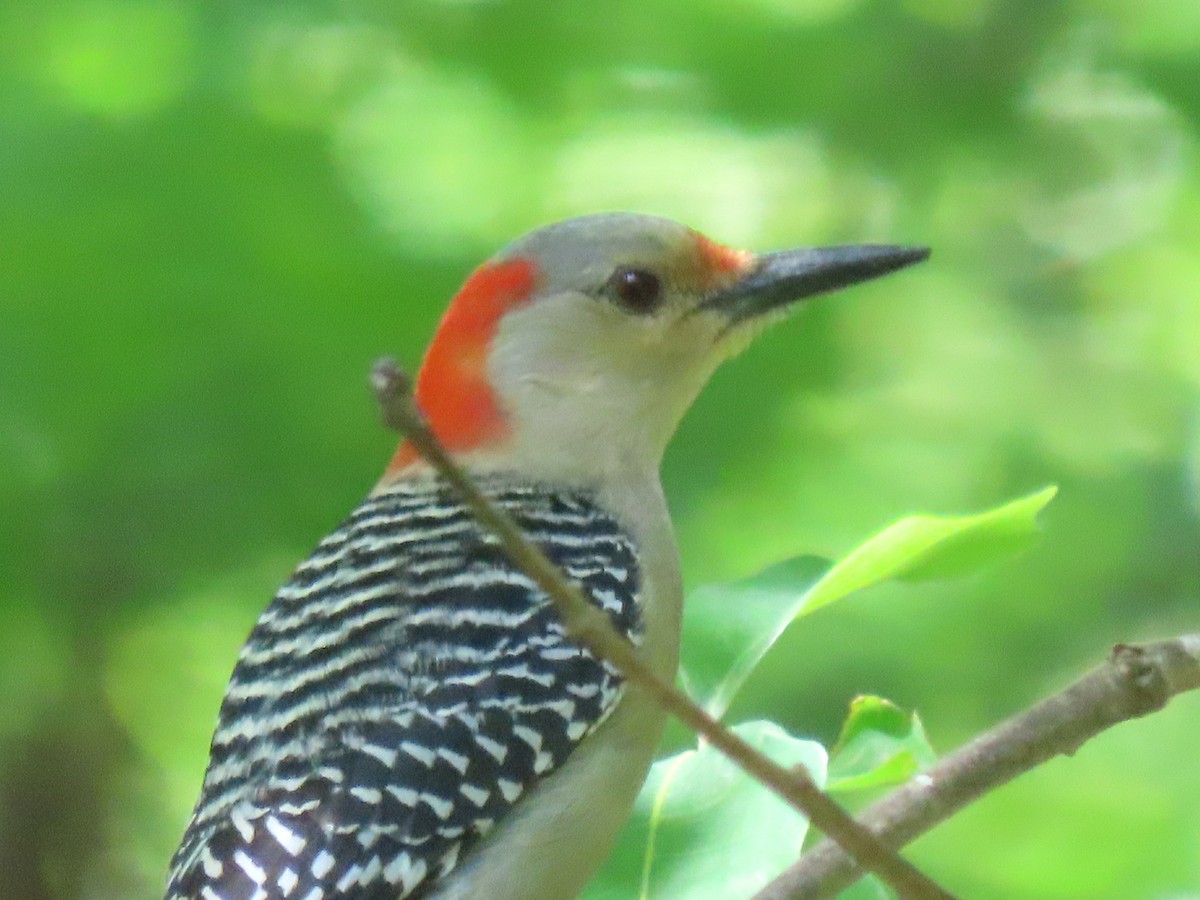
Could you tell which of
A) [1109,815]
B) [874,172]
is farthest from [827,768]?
[874,172]

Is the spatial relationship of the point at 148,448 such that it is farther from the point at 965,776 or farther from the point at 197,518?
the point at 965,776

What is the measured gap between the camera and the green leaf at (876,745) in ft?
8.81

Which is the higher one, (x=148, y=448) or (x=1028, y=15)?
(x=1028, y=15)

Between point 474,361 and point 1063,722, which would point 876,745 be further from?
point 474,361

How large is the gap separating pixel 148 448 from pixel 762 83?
2.06 metres

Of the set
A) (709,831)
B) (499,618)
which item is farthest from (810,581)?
(499,618)

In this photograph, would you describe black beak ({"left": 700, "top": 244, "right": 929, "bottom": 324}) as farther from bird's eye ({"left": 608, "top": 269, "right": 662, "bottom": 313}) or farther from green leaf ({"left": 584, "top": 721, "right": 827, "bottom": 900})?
green leaf ({"left": 584, "top": 721, "right": 827, "bottom": 900})

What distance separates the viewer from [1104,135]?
6277 mm

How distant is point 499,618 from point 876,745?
0.78 meters

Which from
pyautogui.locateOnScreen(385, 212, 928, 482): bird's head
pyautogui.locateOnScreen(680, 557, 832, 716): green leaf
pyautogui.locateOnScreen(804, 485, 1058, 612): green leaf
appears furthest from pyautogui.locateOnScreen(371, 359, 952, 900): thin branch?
pyautogui.locateOnScreen(385, 212, 928, 482): bird's head

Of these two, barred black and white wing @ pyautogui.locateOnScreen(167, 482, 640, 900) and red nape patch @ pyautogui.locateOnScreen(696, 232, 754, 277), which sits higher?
red nape patch @ pyautogui.locateOnScreen(696, 232, 754, 277)

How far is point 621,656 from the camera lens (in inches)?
59.9

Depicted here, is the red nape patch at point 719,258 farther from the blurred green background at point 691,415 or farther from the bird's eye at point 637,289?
the blurred green background at point 691,415

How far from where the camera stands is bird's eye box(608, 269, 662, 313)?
378 cm
